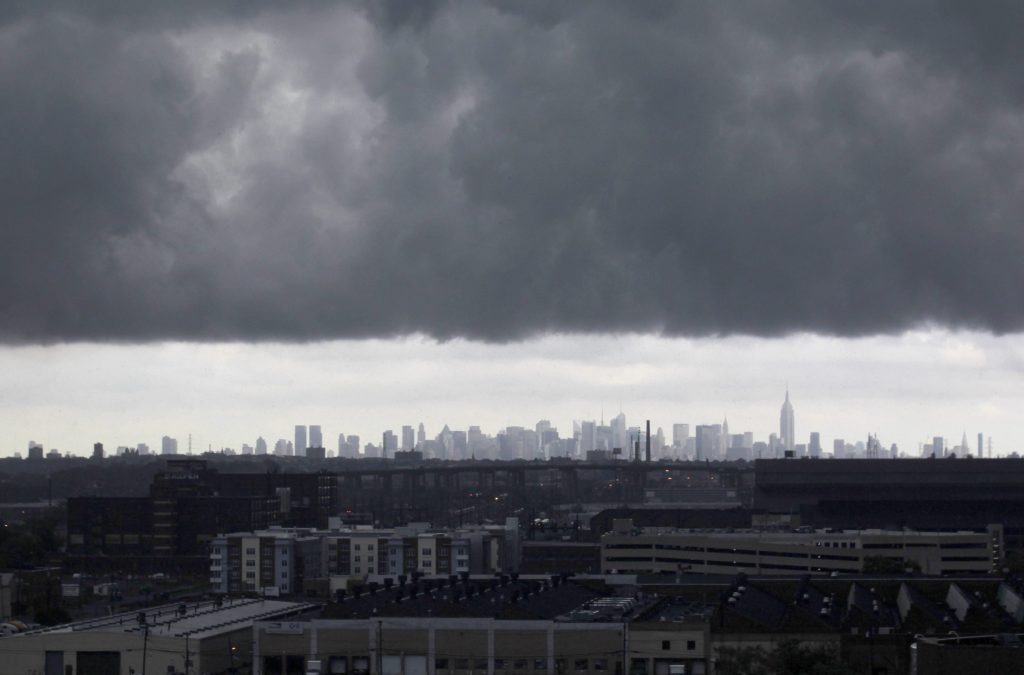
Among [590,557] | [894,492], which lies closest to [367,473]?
[894,492]

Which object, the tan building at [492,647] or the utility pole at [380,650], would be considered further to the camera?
the utility pole at [380,650]

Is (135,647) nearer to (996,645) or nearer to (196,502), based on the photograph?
(996,645)

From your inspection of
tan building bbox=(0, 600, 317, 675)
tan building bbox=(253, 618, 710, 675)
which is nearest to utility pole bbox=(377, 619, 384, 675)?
tan building bbox=(253, 618, 710, 675)

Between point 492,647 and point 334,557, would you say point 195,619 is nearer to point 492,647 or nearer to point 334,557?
point 492,647

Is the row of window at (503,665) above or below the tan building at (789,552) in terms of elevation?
below

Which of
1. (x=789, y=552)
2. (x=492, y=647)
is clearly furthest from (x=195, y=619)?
(x=789, y=552)

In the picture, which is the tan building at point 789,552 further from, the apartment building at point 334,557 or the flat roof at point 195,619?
the flat roof at point 195,619

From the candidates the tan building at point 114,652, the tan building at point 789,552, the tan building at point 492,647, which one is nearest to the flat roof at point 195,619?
the tan building at point 114,652

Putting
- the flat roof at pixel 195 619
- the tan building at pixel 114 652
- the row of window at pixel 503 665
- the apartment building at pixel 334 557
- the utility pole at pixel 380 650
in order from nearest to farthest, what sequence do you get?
the row of window at pixel 503 665 → the utility pole at pixel 380 650 → the tan building at pixel 114 652 → the flat roof at pixel 195 619 → the apartment building at pixel 334 557

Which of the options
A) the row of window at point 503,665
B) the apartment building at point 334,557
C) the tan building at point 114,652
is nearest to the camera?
the row of window at point 503,665
